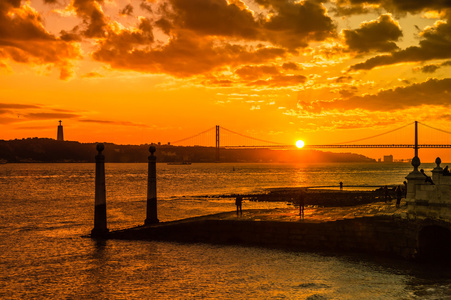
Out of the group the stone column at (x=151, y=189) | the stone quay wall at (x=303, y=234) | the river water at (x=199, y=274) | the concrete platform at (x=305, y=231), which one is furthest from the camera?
the stone column at (x=151, y=189)

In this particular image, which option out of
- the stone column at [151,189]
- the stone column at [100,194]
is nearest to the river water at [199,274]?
the stone column at [100,194]

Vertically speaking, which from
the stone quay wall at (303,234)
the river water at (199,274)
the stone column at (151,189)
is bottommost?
the river water at (199,274)

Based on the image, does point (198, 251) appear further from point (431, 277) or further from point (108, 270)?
point (431, 277)

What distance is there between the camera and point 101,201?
25234 millimetres

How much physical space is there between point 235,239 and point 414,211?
26.5 ft

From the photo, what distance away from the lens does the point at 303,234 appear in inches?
830

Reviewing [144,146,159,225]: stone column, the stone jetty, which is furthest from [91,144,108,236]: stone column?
[144,146,159,225]: stone column

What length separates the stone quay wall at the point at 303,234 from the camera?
18781mm

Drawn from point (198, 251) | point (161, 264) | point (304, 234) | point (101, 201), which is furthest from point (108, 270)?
point (304, 234)

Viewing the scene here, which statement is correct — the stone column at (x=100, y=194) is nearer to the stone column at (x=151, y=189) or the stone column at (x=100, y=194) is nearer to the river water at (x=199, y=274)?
the river water at (x=199, y=274)

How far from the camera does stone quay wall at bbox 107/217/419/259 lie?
18.8 meters

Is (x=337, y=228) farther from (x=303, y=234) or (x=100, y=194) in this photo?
(x=100, y=194)

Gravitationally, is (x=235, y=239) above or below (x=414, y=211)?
below

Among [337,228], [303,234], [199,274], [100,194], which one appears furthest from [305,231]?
[100,194]
